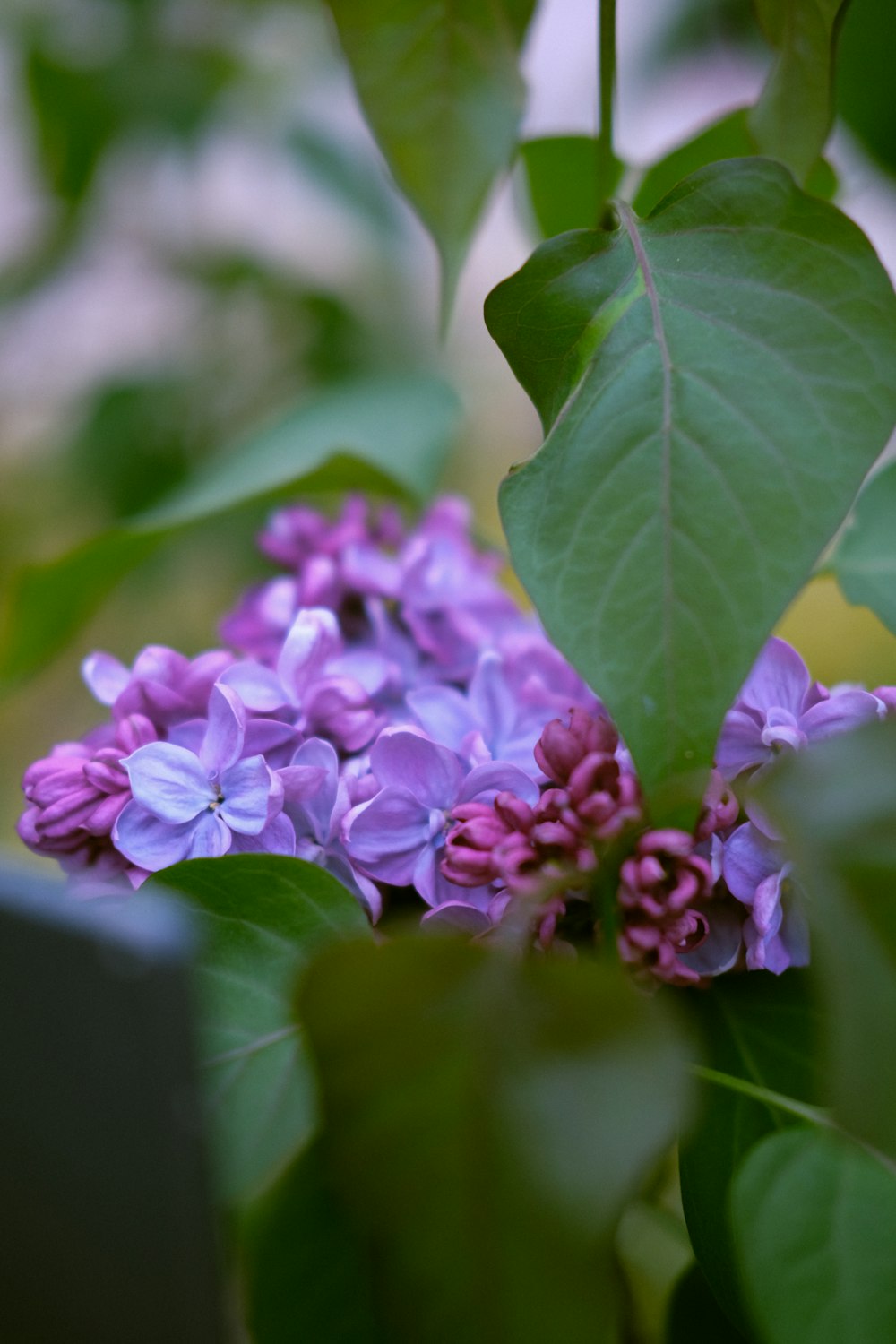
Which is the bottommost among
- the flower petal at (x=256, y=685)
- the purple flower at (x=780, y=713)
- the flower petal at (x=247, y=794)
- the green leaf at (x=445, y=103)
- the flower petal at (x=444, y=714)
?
the flower petal at (x=444, y=714)

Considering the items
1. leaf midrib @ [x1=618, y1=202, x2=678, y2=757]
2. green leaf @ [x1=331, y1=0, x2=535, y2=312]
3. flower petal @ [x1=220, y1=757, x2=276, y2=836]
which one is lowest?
flower petal @ [x1=220, y1=757, x2=276, y2=836]

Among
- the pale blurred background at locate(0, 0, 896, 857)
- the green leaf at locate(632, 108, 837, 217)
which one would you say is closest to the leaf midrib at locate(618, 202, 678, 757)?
the green leaf at locate(632, 108, 837, 217)

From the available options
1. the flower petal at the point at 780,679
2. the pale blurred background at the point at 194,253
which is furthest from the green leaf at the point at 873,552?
the pale blurred background at the point at 194,253

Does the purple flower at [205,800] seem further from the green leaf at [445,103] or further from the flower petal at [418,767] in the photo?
the green leaf at [445,103]

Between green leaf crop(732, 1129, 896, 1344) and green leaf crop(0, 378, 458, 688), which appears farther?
green leaf crop(0, 378, 458, 688)

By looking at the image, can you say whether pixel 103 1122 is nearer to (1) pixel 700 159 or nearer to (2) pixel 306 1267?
(2) pixel 306 1267

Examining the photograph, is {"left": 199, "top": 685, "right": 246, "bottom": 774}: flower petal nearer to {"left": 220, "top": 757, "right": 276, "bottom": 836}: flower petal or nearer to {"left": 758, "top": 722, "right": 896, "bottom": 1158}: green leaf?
{"left": 220, "top": 757, "right": 276, "bottom": 836}: flower petal
